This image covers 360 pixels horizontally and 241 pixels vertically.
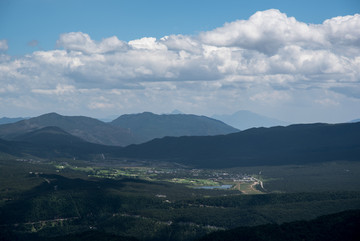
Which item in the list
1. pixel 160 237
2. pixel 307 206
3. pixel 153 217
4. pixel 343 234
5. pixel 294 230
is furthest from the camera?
pixel 307 206

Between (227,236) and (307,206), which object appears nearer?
(227,236)

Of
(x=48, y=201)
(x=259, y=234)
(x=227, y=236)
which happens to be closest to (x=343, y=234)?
(x=259, y=234)

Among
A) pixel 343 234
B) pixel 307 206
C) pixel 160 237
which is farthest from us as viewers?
pixel 307 206

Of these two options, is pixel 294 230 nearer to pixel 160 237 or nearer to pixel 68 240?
pixel 160 237

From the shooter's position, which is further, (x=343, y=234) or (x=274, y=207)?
(x=274, y=207)

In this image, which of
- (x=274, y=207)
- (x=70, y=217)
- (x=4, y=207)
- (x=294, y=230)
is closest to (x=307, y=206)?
(x=274, y=207)

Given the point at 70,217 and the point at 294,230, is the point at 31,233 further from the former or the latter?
the point at 294,230

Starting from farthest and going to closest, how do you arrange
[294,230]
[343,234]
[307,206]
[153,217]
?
1. [307,206]
2. [153,217]
3. [294,230]
4. [343,234]
